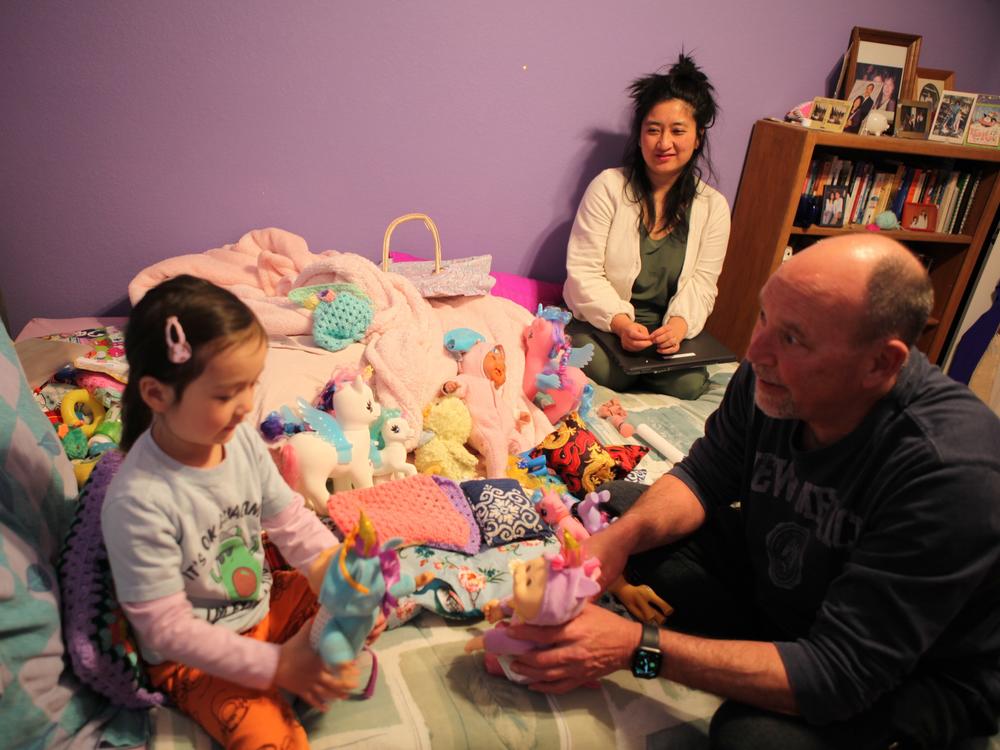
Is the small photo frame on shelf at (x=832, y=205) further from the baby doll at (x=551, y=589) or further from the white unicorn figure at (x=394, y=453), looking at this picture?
the baby doll at (x=551, y=589)

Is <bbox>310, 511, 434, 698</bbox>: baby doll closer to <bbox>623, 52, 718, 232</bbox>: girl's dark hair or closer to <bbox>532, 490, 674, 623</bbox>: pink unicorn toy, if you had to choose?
<bbox>532, 490, 674, 623</bbox>: pink unicorn toy

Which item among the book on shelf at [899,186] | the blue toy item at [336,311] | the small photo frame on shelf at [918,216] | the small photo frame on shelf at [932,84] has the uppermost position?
the small photo frame on shelf at [932,84]

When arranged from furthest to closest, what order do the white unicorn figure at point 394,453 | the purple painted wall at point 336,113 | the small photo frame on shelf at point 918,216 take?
the small photo frame on shelf at point 918,216 < the purple painted wall at point 336,113 < the white unicorn figure at point 394,453

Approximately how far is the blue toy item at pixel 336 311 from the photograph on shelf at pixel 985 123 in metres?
2.70

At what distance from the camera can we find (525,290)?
2652 millimetres

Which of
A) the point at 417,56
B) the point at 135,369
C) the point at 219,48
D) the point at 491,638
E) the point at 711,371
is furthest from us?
the point at 711,371

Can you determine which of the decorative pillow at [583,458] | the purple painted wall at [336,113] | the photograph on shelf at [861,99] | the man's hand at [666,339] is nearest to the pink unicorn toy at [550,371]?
the decorative pillow at [583,458]

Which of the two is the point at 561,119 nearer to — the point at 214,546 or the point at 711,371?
the point at 711,371

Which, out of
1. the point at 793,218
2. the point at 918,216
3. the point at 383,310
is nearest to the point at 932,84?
the point at 918,216

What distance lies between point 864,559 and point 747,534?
30 cm

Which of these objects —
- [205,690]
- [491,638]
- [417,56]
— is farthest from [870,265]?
[417,56]

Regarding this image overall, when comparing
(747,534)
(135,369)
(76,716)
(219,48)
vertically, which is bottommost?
(76,716)

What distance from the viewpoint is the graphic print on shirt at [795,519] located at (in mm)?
1117

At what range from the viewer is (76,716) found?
0.94 meters
